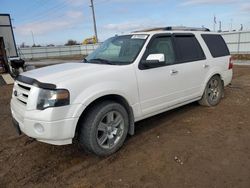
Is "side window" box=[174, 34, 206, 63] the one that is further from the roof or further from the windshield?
the windshield

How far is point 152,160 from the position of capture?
11.7 feet

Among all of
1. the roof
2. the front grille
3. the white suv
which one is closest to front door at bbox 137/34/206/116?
the white suv

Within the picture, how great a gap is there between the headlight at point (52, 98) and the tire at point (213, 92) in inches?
143

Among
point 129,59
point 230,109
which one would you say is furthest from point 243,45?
point 129,59

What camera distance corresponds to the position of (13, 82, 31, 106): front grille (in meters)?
3.45

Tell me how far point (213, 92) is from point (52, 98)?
13.9ft

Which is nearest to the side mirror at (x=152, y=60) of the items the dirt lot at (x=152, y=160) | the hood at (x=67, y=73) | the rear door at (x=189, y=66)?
the hood at (x=67, y=73)

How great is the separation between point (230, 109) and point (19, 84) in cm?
464

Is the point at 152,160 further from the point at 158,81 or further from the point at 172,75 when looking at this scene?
the point at 172,75

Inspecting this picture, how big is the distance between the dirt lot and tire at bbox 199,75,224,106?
0.78 meters

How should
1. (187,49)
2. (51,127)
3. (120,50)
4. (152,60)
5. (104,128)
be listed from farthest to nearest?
(187,49)
(120,50)
(152,60)
(104,128)
(51,127)

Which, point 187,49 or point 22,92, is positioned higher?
point 187,49

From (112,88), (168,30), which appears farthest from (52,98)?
(168,30)

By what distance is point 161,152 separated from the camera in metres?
3.80
